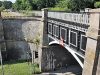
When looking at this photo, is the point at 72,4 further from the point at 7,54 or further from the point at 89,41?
the point at 89,41

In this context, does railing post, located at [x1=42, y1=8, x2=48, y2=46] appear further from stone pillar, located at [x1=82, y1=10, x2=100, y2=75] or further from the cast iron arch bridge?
stone pillar, located at [x1=82, y1=10, x2=100, y2=75]

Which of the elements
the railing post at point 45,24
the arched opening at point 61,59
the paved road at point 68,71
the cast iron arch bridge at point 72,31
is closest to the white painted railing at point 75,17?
the cast iron arch bridge at point 72,31

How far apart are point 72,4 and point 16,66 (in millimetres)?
19862

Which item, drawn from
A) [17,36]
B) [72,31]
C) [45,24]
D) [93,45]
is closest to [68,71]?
[45,24]

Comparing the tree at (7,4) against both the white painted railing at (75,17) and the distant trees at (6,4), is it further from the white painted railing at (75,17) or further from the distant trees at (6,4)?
the white painted railing at (75,17)

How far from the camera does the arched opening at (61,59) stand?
3192 cm

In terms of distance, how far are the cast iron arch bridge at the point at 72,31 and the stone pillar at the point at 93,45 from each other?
1423 mm

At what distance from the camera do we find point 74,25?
67.1 feet

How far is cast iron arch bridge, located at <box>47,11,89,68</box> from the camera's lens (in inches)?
731

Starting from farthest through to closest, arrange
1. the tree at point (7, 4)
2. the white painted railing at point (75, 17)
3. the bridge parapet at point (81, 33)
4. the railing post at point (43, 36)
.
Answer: the tree at point (7, 4)
the railing post at point (43, 36)
the white painted railing at point (75, 17)
the bridge parapet at point (81, 33)

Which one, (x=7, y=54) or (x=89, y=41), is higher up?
(x=89, y=41)

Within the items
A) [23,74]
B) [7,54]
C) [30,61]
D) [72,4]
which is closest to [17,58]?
[7,54]

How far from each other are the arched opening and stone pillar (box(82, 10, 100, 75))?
1543 cm

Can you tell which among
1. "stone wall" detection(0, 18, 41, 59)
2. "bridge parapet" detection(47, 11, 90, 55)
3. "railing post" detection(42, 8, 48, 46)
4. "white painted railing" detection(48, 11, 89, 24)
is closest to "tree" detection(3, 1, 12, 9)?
"stone wall" detection(0, 18, 41, 59)
